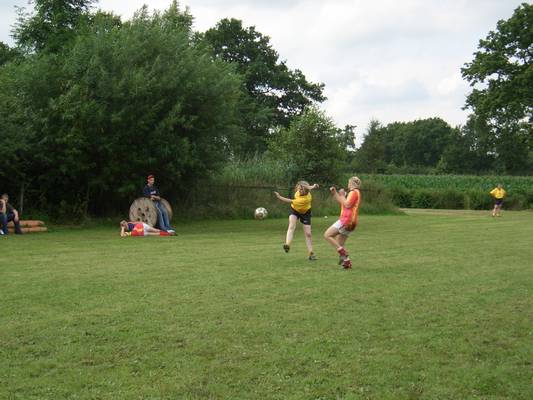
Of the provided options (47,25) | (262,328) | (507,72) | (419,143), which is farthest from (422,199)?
(419,143)

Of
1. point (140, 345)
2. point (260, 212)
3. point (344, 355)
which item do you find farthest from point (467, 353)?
point (260, 212)

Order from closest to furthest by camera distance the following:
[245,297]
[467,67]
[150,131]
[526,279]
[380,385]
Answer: [380,385]
[245,297]
[526,279]
[150,131]
[467,67]

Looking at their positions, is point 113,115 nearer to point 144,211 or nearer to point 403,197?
point 144,211

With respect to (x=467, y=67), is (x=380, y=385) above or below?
below

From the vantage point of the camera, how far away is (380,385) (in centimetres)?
496

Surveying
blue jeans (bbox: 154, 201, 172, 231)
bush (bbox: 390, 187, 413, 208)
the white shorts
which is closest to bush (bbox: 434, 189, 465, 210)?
bush (bbox: 390, 187, 413, 208)

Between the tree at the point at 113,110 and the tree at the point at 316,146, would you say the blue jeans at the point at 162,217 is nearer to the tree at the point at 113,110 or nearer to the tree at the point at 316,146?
the tree at the point at 113,110

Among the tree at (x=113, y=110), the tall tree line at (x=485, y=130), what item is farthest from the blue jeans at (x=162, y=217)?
the tall tree line at (x=485, y=130)

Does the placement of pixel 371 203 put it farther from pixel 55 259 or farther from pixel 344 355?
pixel 344 355

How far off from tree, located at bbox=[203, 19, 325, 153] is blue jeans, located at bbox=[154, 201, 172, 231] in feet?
125

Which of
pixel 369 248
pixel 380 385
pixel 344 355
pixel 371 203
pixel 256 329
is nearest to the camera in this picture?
pixel 380 385

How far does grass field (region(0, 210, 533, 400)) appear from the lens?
4.96 meters

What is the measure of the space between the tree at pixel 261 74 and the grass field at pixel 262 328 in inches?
1868

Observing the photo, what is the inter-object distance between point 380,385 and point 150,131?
57.1 feet
